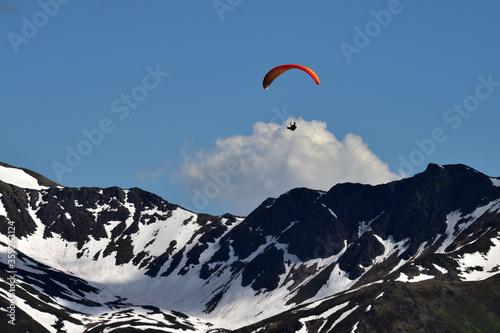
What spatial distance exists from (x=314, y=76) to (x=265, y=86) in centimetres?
990

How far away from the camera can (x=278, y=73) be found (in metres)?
112

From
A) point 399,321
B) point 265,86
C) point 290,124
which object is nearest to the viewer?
point 290,124

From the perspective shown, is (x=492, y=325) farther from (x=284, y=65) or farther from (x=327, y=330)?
(x=284, y=65)

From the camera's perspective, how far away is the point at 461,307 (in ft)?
644

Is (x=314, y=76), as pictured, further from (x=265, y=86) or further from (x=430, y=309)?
(x=430, y=309)

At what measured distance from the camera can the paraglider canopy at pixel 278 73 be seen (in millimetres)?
106206

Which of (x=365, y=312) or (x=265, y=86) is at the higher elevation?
(x=265, y=86)

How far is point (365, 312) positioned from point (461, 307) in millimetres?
25597

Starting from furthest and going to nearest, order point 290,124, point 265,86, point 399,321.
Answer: point 399,321
point 265,86
point 290,124

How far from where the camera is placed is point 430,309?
194 meters

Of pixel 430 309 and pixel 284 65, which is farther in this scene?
pixel 430 309

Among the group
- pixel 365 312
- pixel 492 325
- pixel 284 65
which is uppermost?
pixel 284 65

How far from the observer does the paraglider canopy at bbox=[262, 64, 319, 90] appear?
348 feet

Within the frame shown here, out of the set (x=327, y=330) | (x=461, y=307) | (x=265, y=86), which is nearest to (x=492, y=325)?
(x=461, y=307)
